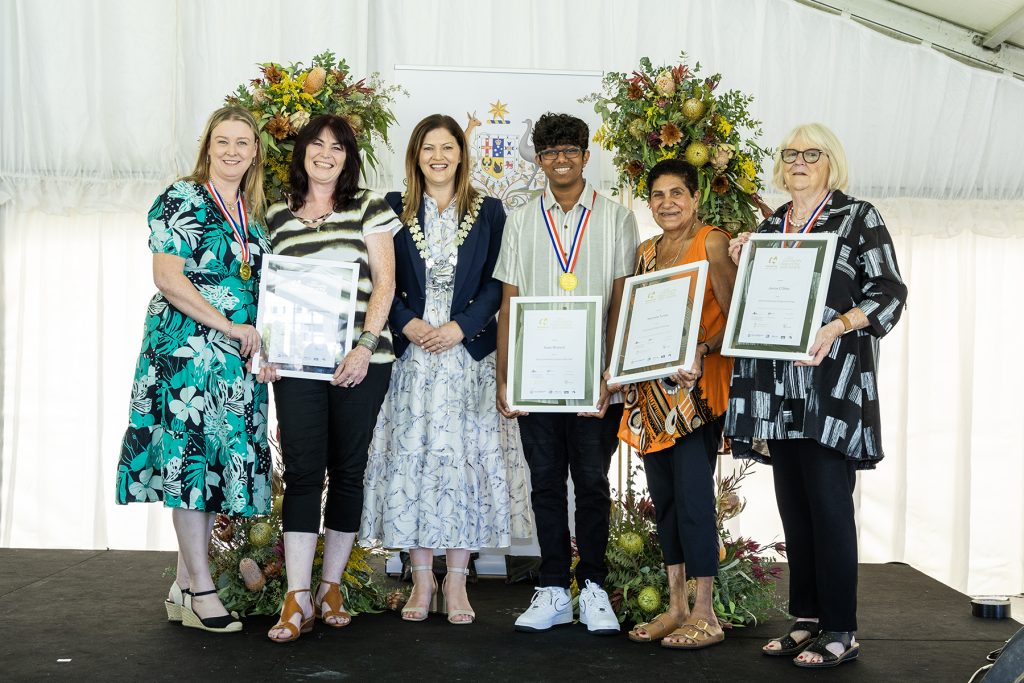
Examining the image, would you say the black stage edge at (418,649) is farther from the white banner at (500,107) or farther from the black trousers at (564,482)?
the white banner at (500,107)

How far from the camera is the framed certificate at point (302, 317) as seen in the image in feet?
10.0

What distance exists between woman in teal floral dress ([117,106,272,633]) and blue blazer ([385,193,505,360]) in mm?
478

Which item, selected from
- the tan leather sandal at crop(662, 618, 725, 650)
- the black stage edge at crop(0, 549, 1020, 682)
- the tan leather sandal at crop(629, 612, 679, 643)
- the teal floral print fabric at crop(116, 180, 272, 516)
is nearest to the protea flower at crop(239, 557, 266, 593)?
the black stage edge at crop(0, 549, 1020, 682)

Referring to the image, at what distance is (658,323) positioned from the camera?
2998 mm

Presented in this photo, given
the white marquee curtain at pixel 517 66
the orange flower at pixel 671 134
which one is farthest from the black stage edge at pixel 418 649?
the white marquee curtain at pixel 517 66

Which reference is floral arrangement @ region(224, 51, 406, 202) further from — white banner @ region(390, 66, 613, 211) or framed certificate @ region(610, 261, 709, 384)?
framed certificate @ region(610, 261, 709, 384)

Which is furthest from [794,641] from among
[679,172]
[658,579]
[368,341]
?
[368,341]

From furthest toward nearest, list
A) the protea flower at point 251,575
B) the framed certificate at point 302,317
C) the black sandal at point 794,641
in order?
1. the protea flower at point 251,575
2. the framed certificate at point 302,317
3. the black sandal at point 794,641

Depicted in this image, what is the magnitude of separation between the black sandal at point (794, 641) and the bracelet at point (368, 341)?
1.50m

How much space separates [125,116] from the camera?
5.77 m

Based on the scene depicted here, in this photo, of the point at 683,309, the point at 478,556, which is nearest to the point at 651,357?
the point at 683,309

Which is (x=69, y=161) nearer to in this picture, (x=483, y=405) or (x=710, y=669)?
(x=483, y=405)

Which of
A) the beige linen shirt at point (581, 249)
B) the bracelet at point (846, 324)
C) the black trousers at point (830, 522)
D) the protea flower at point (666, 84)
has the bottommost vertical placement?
the black trousers at point (830, 522)

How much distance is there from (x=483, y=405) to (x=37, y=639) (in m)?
1.54
